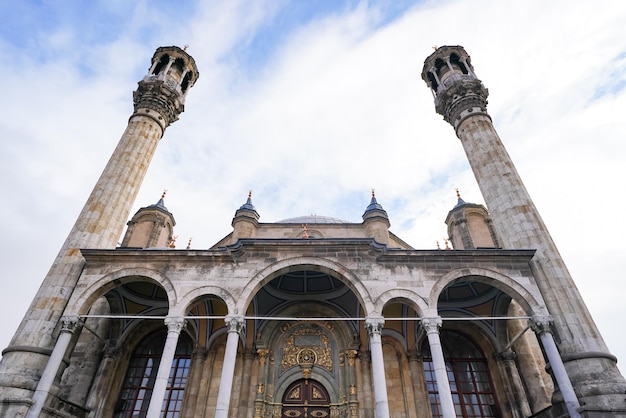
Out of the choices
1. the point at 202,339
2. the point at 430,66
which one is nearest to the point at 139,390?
the point at 202,339

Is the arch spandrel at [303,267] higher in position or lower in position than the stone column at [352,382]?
higher

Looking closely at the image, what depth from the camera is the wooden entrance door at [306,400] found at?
1211 centimetres

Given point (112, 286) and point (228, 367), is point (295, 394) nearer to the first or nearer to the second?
point (228, 367)

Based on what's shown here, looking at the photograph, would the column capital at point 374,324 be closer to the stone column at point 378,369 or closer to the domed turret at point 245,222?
the stone column at point 378,369

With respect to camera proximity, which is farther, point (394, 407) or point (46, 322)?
point (394, 407)

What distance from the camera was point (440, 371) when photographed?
30.5 ft

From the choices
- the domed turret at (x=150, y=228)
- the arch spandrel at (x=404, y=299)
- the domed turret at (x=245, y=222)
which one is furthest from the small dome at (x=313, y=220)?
the arch spandrel at (x=404, y=299)

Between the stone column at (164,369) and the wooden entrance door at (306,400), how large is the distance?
4.39 metres

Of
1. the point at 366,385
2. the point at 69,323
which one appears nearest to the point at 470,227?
the point at 366,385

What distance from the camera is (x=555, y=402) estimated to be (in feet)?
31.6

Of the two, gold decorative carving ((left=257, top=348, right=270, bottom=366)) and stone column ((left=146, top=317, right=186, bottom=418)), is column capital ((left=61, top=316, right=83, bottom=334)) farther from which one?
gold decorative carving ((left=257, top=348, right=270, bottom=366))

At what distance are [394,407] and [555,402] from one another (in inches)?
179

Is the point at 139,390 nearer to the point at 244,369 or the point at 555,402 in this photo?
the point at 244,369

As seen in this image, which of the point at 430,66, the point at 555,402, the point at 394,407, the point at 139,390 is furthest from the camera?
the point at 430,66
